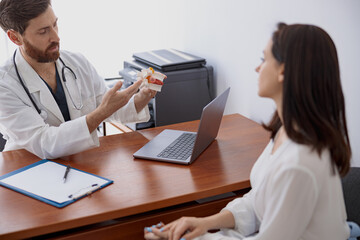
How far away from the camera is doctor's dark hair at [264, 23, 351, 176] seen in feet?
3.55

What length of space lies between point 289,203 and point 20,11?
4.53 ft

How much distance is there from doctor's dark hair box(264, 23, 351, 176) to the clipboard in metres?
0.74

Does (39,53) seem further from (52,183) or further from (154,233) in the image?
(154,233)

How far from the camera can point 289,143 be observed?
1163mm

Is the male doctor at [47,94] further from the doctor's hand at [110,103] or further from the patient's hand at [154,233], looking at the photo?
the patient's hand at [154,233]

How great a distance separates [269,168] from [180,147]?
26.9 inches

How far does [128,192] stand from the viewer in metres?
1.51

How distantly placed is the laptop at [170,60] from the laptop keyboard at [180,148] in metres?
0.80

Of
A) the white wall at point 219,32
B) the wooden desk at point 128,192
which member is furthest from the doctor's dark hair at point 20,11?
the white wall at point 219,32

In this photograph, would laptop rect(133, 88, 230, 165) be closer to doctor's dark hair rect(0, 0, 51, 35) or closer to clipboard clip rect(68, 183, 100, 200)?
clipboard clip rect(68, 183, 100, 200)

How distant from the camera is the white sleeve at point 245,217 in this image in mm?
1408

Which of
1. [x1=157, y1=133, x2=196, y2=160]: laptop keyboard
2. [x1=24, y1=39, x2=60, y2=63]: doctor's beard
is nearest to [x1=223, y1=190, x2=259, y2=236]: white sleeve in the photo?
[x1=157, y1=133, x2=196, y2=160]: laptop keyboard

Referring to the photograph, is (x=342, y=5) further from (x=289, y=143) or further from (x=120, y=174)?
(x=120, y=174)

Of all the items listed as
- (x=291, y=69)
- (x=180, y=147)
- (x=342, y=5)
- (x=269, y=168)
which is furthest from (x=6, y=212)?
(x=342, y=5)
